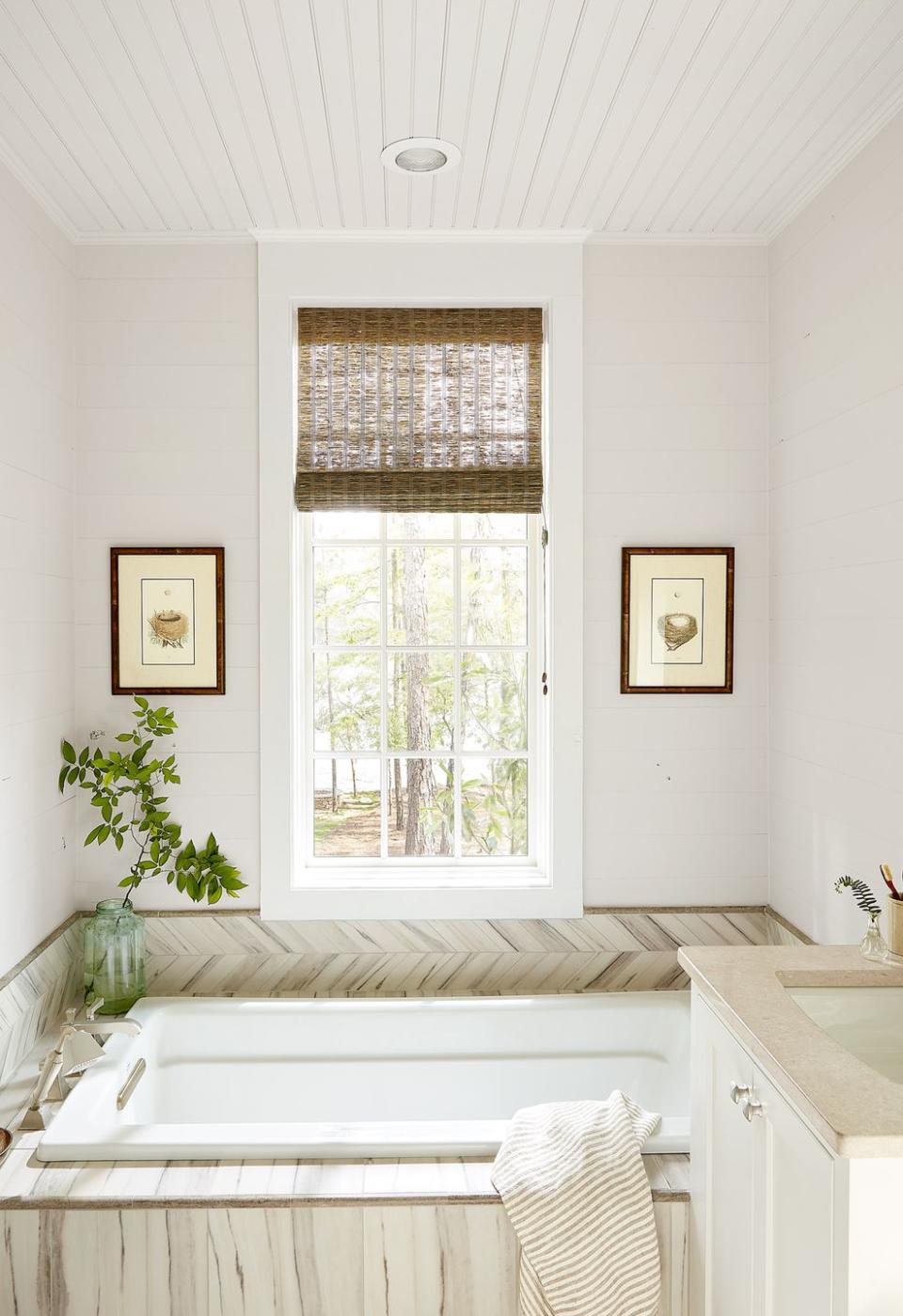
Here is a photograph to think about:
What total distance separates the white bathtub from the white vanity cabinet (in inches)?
27.8

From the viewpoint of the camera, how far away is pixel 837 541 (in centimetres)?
218

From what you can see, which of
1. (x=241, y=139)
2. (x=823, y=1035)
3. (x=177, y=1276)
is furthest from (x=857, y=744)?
(x=241, y=139)

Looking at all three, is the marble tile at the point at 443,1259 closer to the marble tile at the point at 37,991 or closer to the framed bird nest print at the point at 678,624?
the marble tile at the point at 37,991

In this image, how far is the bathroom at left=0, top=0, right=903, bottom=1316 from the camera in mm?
1865

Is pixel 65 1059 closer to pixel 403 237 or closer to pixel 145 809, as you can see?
pixel 145 809

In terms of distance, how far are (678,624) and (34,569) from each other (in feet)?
5.62

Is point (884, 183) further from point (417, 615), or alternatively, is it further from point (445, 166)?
point (417, 615)

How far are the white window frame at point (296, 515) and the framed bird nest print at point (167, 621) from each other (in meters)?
Result: 0.14

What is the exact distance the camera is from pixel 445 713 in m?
2.70

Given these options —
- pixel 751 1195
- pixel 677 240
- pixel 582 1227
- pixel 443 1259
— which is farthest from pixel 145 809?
pixel 677 240

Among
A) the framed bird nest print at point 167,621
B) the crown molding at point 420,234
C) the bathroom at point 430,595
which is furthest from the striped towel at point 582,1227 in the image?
the crown molding at point 420,234

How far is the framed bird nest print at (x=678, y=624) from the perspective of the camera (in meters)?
2.58

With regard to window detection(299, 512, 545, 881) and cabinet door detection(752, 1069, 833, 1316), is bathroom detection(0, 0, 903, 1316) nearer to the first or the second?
window detection(299, 512, 545, 881)

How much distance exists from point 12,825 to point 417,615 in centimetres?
120
